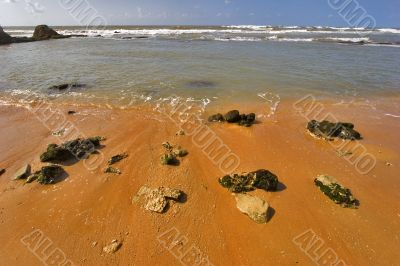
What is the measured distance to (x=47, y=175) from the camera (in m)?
Answer: 5.93

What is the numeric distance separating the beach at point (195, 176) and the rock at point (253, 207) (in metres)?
0.05

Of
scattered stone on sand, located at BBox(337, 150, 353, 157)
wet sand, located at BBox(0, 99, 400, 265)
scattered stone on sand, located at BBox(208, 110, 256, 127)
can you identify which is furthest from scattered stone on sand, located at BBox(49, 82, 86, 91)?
scattered stone on sand, located at BBox(337, 150, 353, 157)

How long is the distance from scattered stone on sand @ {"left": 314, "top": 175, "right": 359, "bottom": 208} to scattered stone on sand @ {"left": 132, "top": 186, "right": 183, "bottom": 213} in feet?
9.57

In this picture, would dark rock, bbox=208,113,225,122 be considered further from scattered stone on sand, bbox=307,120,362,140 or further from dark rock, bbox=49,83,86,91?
dark rock, bbox=49,83,86,91

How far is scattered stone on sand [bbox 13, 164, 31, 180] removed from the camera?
6.02m

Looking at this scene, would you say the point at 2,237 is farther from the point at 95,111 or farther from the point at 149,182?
the point at 95,111

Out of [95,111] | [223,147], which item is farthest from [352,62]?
[95,111]

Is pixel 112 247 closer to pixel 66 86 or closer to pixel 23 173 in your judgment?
pixel 23 173

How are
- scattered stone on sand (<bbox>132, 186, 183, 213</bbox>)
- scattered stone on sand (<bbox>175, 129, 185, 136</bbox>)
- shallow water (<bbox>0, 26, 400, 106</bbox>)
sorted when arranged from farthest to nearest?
shallow water (<bbox>0, 26, 400, 106</bbox>), scattered stone on sand (<bbox>175, 129, 185, 136</bbox>), scattered stone on sand (<bbox>132, 186, 183, 213</bbox>)

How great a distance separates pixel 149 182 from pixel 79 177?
1606 millimetres

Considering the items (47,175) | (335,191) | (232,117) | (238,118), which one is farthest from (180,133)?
(335,191)

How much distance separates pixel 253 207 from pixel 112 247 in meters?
2.50

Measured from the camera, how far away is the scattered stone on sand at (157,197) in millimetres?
5102

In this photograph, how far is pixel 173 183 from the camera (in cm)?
584
